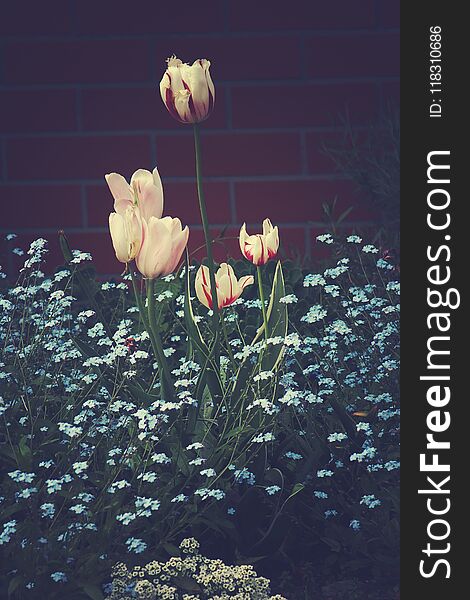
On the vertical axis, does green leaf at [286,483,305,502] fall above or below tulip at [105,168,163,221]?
below

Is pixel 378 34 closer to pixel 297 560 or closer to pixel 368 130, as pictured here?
pixel 368 130

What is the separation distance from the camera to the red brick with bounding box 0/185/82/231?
346 cm

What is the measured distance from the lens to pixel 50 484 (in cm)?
188

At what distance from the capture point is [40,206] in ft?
11.4

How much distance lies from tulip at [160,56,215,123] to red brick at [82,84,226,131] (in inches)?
56.5

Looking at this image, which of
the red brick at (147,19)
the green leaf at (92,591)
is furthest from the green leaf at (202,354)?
the red brick at (147,19)

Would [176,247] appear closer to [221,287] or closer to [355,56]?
[221,287]

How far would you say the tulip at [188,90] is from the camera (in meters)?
2.01

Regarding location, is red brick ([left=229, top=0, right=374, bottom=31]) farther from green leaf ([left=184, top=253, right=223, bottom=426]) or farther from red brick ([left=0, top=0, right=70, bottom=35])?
green leaf ([left=184, top=253, right=223, bottom=426])

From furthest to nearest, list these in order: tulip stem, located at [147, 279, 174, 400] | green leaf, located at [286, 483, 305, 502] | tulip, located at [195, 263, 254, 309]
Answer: tulip, located at [195, 263, 254, 309]
tulip stem, located at [147, 279, 174, 400]
green leaf, located at [286, 483, 305, 502]

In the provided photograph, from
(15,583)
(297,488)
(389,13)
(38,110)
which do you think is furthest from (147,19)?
(15,583)

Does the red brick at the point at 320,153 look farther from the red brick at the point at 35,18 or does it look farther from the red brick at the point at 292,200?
the red brick at the point at 35,18

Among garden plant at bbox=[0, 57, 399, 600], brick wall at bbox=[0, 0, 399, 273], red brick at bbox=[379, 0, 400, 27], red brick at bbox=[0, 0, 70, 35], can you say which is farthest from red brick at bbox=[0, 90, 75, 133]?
garden plant at bbox=[0, 57, 399, 600]

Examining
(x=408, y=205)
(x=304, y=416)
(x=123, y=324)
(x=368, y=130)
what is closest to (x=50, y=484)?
(x=123, y=324)
